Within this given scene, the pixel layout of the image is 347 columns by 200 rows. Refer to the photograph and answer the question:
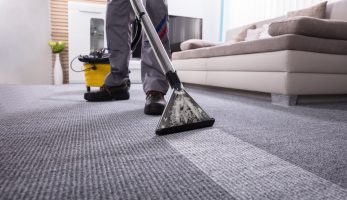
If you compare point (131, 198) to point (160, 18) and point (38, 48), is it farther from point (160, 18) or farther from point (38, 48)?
point (38, 48)

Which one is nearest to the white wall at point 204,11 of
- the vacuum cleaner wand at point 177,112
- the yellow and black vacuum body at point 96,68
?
the yellow and black vacuum body at point 96,68

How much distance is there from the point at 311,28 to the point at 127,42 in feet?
3.33

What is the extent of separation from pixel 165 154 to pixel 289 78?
1112 mm

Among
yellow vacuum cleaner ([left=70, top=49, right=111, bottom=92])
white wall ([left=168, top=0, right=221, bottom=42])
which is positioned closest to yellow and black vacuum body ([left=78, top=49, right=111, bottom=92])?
yellow vacuum cleaner ([left=70, top=49, right=111, bottom=92])

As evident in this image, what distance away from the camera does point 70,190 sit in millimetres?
391

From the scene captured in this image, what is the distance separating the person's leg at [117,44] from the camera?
1.38 metres

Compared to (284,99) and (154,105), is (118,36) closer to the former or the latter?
(154,105)

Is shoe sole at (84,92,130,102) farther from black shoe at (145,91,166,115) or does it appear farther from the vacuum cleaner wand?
the vacuum cleaner wand

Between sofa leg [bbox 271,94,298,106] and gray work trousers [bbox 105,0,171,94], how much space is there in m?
0.73

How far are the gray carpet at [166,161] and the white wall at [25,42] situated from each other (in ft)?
10.1

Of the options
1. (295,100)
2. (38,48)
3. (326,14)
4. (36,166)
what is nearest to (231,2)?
(326,14)

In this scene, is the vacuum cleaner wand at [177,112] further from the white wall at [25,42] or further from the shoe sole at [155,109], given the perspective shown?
the white wall at [25,42]

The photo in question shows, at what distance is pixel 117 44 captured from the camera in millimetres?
1410

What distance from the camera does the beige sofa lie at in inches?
57.2
